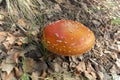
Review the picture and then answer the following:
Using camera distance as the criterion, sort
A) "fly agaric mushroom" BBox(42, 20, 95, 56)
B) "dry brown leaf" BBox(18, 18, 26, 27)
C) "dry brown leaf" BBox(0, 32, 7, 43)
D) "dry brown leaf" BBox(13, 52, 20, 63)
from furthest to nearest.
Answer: "dry brown leaf" BBox(18, 18, 26, 27) < "dry brown leaf" BBox(0, 32, 7, 43) < "dry brown leaf" BBox(13, 52, 20, 63) < "fly agaric mushroom" BBox(42, 20, 95, 56)

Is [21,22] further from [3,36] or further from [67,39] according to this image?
[67,39]

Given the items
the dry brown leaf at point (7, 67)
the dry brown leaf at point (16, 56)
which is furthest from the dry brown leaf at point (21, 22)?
the dry brown leaf at point (7, 67)

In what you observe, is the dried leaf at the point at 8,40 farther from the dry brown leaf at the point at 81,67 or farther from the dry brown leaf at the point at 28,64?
the dry brown leaf at the point at 81,67

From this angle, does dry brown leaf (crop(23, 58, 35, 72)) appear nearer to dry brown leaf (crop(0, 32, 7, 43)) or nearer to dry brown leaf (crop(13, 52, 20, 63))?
dry brown leaf (crop(13, 52, 20, 63))

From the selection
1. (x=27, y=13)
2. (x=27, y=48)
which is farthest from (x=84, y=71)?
(x=27, y=13)

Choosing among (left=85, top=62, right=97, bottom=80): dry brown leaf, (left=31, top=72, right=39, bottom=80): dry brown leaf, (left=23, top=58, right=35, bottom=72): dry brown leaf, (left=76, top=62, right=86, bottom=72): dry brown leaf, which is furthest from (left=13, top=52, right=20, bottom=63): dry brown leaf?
(left=85, top=62, right=97, bottom=80): dry brown leaf

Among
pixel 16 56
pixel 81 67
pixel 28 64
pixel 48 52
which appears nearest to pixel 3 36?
pixel 16 56
